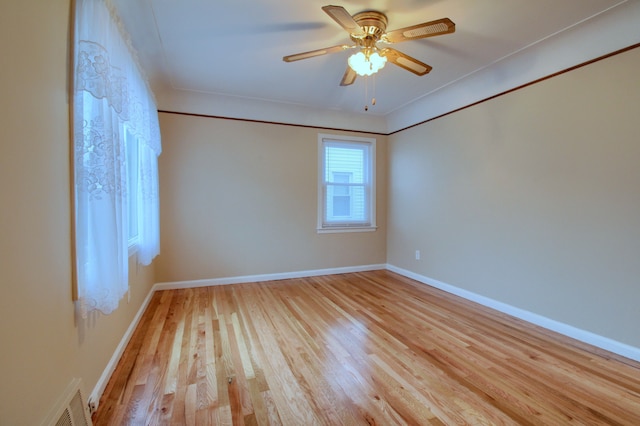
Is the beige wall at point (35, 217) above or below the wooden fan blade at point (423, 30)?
below

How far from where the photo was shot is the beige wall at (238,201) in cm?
376

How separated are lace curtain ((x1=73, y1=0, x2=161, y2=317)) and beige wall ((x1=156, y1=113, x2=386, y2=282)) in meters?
1.96

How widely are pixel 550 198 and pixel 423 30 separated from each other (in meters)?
1.90

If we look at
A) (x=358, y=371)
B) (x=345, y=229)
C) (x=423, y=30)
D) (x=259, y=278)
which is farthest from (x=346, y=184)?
(x=358, y=371)

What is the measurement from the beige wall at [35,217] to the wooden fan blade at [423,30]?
6.09ft

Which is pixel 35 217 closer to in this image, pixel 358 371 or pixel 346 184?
pixel 358 371

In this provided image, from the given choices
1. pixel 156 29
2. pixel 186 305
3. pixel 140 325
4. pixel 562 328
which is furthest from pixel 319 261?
pixel 156 29

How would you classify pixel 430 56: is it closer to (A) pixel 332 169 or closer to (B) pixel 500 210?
(B) pixel 500 210

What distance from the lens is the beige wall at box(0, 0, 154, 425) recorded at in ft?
3.14

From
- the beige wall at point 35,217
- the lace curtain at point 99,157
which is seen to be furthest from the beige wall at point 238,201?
the beige wall at point 35,217

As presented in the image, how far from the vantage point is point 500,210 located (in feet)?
10.2

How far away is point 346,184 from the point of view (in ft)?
15.4

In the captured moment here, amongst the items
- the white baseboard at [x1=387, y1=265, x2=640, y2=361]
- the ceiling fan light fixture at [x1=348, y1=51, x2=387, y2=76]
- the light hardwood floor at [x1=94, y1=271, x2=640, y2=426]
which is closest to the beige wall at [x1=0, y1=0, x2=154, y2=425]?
the light hardwood floor at [x1=94, y1=271, x2=640, y2=426]

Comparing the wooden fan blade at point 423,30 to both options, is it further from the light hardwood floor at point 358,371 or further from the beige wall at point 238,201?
the beige wall at point 238,201
